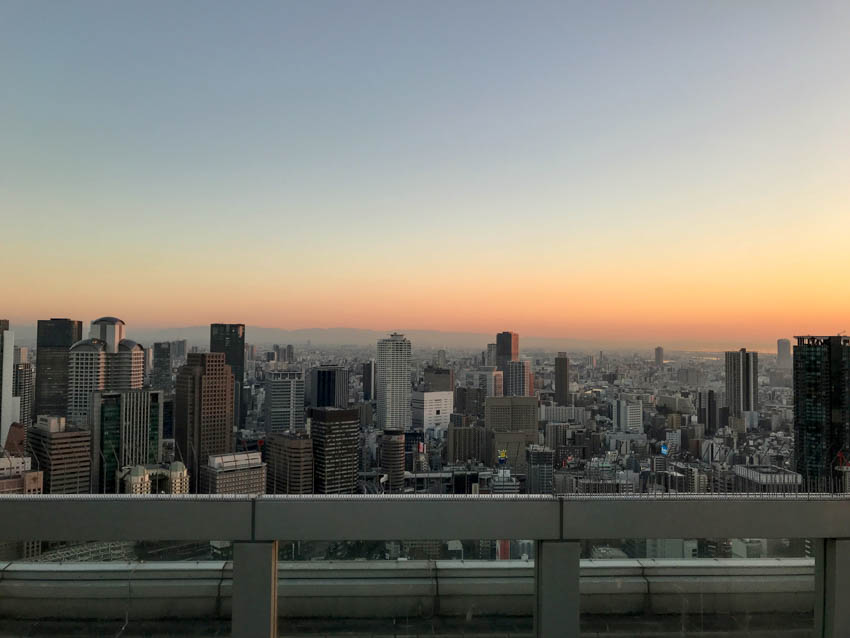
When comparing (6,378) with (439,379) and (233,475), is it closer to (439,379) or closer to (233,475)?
(233,475)

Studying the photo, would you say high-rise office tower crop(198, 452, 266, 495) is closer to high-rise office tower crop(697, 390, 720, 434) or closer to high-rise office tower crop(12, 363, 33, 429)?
high-rise office tower crop(12, 363, 33, 429)

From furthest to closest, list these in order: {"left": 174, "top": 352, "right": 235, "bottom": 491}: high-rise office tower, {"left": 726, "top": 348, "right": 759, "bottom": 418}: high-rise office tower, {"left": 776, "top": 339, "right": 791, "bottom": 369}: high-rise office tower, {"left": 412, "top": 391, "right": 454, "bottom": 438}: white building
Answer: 1. {"left": 412, "top": 391, "right": 454, "bottom": 438}: white building
2. {"left": 776, "top": 339, "right": 791, "bottom": 369}: high-rise office tower
3. {"left": 726, "top": 348, "right": 759, "bottom": 418}: high-rise office tower
4. {"left": 174, "top": 352, "right": 235, "bottom": 491}: high-rise office tower

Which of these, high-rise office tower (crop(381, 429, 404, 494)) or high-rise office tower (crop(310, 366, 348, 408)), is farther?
high-rise office tower (crop(310, 366, 348, 408))

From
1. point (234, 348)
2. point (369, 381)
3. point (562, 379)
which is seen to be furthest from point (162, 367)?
point (562, 379)

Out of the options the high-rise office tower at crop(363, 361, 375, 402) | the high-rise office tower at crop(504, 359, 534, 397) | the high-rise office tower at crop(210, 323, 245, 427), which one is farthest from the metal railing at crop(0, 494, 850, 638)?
the high-rise office tower at crop(363, 361, 375, 402)

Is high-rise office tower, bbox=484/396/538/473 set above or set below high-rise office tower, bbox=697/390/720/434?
below

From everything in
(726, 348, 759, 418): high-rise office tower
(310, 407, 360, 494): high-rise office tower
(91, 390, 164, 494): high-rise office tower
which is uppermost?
(726, 348, 759, 418): high-rise office tower

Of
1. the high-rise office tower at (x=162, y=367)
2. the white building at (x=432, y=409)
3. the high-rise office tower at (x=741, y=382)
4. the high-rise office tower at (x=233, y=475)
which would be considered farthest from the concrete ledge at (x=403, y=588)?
the white building at (x=432, y=409)
